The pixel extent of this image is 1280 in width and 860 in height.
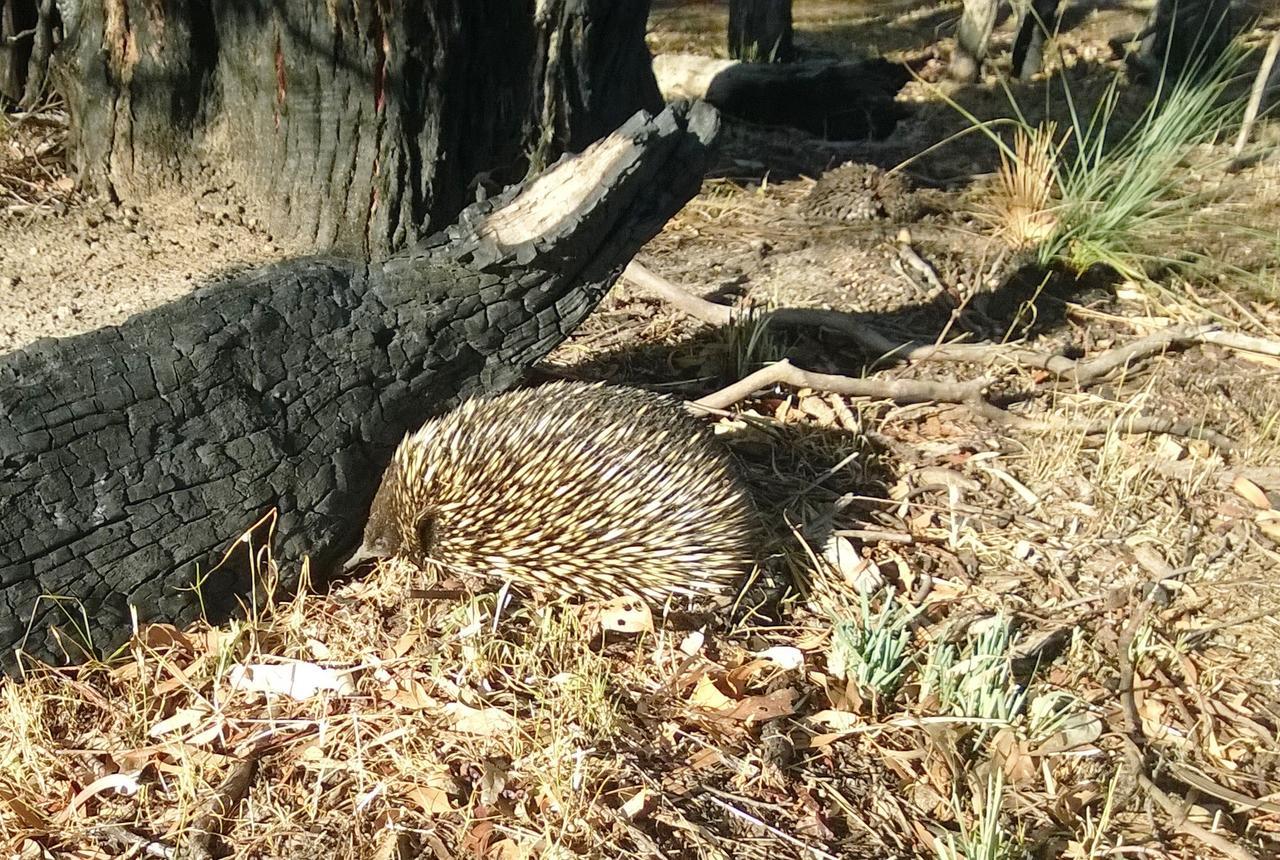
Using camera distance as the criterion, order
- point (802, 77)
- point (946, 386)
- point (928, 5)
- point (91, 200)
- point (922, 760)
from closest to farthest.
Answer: point (922, 760) < point (91, 200) < point (946, 386) < point (802, 77) < point (928, 5)

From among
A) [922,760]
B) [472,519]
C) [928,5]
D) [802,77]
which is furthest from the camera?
[928,5]

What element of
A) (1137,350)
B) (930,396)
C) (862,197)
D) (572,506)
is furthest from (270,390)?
(862,197)

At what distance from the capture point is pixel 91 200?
11.7 feet

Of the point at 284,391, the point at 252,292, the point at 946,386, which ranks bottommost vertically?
the point at 946,386

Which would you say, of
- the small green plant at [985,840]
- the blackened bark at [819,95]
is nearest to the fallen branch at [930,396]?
the small green plant at [985,840]

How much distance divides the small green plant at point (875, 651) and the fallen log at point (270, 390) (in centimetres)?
131

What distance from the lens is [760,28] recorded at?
823 cm

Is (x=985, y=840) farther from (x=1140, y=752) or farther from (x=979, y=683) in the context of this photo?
(x=1140, y=752)

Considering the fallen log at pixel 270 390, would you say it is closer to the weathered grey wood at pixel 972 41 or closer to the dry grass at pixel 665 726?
the dry grass at pixel 665 726

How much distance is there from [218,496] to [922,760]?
1950 millimetres

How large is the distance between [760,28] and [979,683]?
22.3ft

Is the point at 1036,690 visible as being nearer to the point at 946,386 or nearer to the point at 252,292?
the point at 946,386

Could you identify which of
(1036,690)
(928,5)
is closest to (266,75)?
(1036,690)

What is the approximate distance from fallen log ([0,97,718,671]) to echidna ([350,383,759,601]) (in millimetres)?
208
